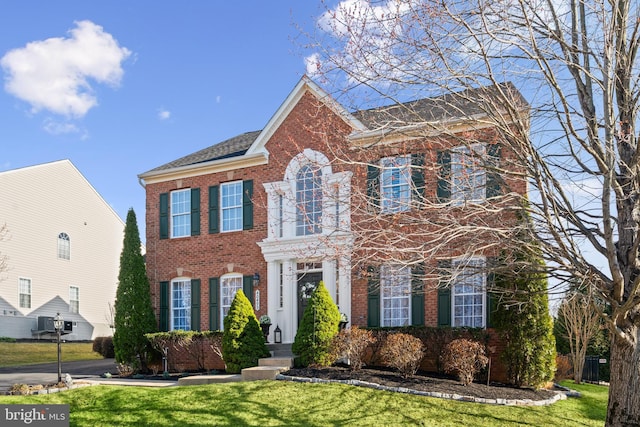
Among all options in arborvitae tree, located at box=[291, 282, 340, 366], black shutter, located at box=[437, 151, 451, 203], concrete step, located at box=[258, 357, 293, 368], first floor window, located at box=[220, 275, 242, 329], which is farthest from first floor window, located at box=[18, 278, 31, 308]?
black shutter, located at box=[437, 151, 451, 203]

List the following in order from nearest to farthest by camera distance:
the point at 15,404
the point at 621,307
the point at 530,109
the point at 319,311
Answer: the point at 621,307 → the point at 530,109 → the point at 15,404 → the point at 319,311

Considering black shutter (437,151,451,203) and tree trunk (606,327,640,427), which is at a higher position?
black shutter (437,151,451,203)

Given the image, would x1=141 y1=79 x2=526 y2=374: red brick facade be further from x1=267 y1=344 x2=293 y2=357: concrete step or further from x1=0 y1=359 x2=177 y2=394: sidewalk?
x1=0 y1=359 x2=177 y2=394: sidewalk

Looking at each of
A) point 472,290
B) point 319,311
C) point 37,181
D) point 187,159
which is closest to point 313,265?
point 319,311

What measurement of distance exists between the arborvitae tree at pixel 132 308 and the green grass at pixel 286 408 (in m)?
5.62

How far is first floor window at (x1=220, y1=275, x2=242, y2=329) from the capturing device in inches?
702

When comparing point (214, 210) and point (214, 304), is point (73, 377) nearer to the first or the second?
point (214, 304)

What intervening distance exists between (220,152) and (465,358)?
11026mm

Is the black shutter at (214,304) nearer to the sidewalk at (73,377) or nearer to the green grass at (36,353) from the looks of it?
the sidewalk at (73,377)

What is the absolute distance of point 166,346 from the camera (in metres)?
17.1

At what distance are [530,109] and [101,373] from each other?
572 inches

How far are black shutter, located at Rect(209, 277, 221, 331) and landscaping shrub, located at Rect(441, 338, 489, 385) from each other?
25.7ft

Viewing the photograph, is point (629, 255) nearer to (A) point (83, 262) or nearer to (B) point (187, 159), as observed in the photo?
(B) point (187, 159)

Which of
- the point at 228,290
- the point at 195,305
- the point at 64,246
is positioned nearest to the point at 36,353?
the point at 64,246
